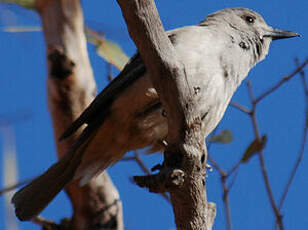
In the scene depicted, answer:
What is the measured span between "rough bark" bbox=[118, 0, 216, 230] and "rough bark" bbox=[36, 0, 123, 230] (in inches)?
84.5

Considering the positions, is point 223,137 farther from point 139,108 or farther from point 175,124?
point 175,124

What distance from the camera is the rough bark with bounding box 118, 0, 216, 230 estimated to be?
2.90m

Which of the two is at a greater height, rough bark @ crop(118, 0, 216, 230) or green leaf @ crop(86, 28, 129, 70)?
rough bark @ crop(118, 0, 216, 230)

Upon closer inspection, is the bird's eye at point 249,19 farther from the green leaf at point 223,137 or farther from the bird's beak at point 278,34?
the green leaf at point 223,137

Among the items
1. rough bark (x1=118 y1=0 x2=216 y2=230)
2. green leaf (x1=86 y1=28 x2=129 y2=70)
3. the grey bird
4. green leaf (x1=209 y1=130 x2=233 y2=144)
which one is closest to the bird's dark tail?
the grey bird

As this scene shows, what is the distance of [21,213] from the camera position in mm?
4609

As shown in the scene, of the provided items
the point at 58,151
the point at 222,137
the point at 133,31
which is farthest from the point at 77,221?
the point at 133,31

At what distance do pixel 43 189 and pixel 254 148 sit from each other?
5.47 feet

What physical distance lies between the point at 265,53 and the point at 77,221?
2251 mm

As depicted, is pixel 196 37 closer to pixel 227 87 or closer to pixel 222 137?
pixel 227 87

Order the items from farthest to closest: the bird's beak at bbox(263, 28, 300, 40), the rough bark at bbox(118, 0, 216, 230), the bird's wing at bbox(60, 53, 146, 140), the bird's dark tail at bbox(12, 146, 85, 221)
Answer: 1. the bird's beak at bbox(263, 28, 300, 40)
2. the bird's dark tail at bbox(12, 146, 85, 221)
3. the bird's wing at bbox(60, 53, 146, 140)
4. the rough bark at bbox(118, 0, 216, 230)

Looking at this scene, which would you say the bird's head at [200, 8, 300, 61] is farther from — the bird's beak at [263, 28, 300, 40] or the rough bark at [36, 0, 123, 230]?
the rough bark at [36, 0, 123, 230]

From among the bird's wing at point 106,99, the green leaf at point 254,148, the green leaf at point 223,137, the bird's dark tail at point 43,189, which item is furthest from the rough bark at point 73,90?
the green leaf at point 254,148

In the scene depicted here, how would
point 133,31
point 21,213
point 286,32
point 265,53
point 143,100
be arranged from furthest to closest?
point 286,32 → point 265,53 → point 21,213 → point 143,100 → point 133,31
